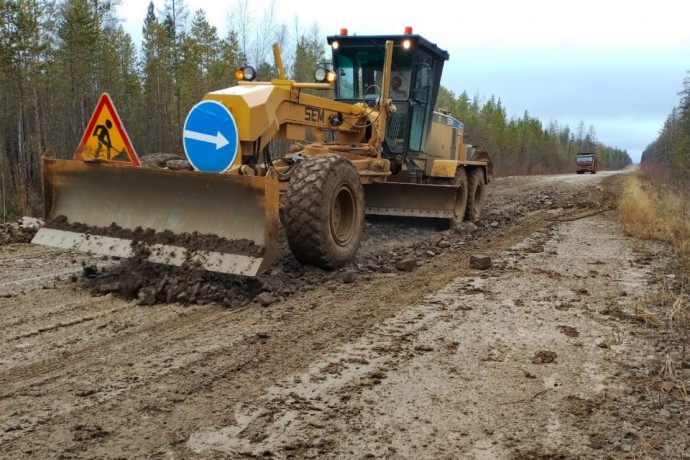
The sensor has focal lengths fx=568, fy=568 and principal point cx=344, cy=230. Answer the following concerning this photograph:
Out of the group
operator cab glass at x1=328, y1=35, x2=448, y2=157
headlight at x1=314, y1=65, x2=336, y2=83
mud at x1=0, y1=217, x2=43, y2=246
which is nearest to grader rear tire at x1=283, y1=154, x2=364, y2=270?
headlight at x1=314, y1=65, x2=336, y2=83

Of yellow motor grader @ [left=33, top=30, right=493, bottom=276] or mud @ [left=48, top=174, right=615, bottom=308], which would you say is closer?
mud @ [left=48, top=174, right=615, bottom=308]

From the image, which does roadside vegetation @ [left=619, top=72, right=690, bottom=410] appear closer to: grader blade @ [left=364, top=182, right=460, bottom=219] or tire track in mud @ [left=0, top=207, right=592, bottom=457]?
tire track in mud @ [left=0, top=207, right=592, bottom=457]

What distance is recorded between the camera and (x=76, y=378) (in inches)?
129

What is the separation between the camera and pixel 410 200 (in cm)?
914

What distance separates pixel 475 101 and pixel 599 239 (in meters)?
87.0

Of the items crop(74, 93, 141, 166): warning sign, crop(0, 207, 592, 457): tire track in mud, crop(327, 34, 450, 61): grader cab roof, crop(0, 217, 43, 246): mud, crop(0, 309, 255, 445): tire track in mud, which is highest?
crop(327, 34, 450, 61): grader cab roof

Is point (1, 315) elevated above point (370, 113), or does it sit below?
below

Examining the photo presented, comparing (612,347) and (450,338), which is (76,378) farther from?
(612,347)

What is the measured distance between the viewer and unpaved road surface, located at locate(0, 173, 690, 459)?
2639 mm

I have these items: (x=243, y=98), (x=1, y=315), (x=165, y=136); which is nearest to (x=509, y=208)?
(x=243, y=98)

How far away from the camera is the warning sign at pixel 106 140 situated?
5.93 m

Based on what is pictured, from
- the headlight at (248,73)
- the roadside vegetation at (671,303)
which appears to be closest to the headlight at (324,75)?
the headlight at (248,73)

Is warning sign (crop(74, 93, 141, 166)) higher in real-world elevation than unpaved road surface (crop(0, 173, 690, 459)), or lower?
higher

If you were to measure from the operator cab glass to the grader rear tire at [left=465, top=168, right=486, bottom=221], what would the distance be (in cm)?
191
